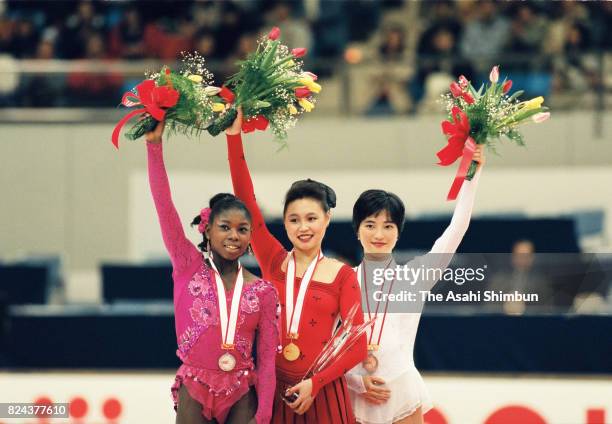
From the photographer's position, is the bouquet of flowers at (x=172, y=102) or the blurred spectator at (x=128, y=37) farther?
the blurred spectator at (x=128, y=37)

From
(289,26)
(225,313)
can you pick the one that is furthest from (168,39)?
(225,313)

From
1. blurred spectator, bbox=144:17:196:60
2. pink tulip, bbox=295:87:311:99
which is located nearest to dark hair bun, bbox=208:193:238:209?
pink tulip, bbox=295:87:311:99

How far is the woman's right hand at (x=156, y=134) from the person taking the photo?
4293 millimetres

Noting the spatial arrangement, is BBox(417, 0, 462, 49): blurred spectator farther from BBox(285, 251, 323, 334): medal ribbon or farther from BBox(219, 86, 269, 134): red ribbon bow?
BBox(285, 251, 323, 334): medal ribbon

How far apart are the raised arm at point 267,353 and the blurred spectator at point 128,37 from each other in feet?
21.3

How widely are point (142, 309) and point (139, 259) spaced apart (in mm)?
2642

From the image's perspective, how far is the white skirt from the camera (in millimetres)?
4566

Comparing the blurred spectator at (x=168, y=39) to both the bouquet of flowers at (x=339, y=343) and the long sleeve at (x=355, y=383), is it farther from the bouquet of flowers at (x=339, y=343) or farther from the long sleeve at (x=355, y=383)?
the bouquet of flowers at (x=339, y=343)

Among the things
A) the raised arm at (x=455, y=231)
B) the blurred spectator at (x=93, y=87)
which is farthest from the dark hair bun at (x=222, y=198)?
the blurred spectator at (x=93, y=87)

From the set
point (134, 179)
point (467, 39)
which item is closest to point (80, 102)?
point (134, 179)

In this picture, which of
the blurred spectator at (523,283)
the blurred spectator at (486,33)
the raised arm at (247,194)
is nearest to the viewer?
the raised arm at (247,194)

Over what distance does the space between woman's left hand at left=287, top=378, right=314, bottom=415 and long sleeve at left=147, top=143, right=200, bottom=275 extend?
2.04ft

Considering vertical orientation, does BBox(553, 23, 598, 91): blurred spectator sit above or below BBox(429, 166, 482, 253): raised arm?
above

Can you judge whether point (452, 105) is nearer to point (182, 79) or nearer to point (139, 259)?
point (182, 79)
